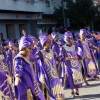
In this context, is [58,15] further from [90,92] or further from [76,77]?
[76,77]

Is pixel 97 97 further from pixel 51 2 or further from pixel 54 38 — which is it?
pixel 51 2

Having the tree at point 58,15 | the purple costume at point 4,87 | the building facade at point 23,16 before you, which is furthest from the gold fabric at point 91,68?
the tree at point 58,15

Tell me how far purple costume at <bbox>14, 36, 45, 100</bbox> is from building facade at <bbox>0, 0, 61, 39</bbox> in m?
16.5

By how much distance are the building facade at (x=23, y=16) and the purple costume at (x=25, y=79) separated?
16481mm

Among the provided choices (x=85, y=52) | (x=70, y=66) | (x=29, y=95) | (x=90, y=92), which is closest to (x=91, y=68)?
(x=85, y=52)

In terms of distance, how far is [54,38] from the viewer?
41.3 feet

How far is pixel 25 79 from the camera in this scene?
549cm

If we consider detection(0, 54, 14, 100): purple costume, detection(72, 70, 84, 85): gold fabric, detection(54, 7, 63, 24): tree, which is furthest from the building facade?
detection(0, 54, 14, 100): purple costume

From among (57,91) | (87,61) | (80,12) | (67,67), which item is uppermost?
(80,12)

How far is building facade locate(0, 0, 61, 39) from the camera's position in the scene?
75.8 feet

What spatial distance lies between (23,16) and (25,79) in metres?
20.3

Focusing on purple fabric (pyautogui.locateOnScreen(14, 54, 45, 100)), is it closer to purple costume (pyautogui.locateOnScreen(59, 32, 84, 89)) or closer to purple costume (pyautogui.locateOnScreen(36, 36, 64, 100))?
purple costume (pyautogui.locateOnScreen(36, 36, 64, 100))

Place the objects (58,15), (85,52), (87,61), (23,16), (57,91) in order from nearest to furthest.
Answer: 1. (57,91)
2. (85,52)
3. (87,61)
4. (23,16)
5. (58,15)

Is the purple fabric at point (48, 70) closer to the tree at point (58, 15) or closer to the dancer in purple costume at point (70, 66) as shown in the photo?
the dancer in purple costume at point (70, 66)
